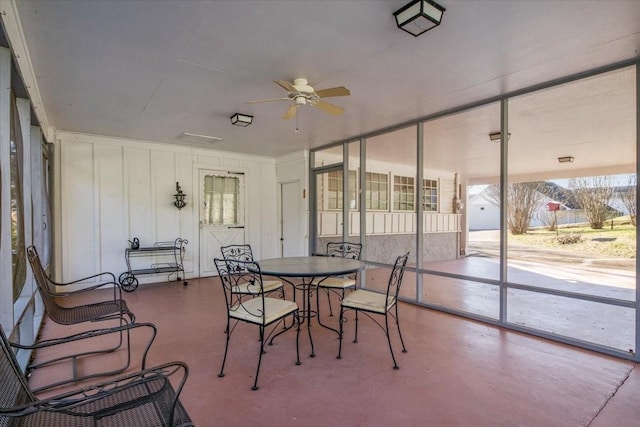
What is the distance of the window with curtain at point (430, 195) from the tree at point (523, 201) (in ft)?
7.66

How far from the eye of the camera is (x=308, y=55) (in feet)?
8.61

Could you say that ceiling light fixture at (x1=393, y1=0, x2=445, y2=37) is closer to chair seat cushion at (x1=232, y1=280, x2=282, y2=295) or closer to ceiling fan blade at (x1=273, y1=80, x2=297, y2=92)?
ceiling fan blade at (x1=273, y1=80, x2=297, y2=92)

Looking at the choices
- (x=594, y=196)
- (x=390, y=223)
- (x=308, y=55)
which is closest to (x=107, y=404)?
(x=308, y=55)

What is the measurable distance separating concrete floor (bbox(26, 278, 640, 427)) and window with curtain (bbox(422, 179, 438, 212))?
5740 millimetres

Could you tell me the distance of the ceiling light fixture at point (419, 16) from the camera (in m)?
1.95

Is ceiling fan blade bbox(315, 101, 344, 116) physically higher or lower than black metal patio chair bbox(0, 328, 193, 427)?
higher

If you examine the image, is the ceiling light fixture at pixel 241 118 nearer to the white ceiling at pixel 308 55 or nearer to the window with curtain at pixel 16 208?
the white ceiling at pixel 308 55

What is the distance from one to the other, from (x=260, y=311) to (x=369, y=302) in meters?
0.96

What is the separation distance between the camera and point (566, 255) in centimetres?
970

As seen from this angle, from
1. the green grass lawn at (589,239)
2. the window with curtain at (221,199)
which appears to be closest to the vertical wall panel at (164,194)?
the window with curtain at (221,199)

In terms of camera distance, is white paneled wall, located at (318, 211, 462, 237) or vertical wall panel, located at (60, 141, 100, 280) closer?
vertical wall panel, located at (60, 141, 100, 280)

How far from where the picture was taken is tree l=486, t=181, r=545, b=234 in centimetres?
1034

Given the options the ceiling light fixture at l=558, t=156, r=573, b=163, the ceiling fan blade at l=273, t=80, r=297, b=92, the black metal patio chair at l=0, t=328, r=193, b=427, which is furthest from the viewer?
the ceiling light fixture at l=558, t=156, r=573, b=163

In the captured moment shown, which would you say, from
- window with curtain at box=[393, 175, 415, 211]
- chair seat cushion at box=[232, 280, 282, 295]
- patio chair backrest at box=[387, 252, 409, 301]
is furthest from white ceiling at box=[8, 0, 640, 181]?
window with curtain at box=[393, 175, 415, 211]
